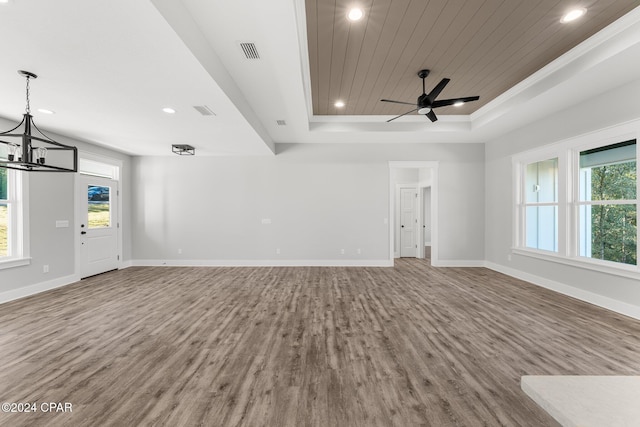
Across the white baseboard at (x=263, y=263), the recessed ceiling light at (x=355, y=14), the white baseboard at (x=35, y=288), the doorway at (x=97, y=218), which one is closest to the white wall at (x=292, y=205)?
the white baseboard at (x=263, y=263)

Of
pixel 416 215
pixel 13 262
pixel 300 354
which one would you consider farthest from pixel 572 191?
pixel 13 262

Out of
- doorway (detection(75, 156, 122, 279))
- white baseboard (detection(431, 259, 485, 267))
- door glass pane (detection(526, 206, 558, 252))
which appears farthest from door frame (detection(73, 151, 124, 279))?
door glass pane (detection(526, 206, 558, 252))

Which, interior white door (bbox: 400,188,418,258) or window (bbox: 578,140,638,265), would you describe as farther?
interior white door (bbox: 400,188,418,258)

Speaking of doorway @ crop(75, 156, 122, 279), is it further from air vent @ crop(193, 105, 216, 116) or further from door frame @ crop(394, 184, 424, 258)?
door frame @ crop(394, 184, 424, 258)

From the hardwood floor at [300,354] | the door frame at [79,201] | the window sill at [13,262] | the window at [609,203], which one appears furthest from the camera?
the door frame at [79,201]

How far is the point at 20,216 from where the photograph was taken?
4.22 metres

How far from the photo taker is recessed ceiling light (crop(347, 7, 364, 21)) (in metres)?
2.52

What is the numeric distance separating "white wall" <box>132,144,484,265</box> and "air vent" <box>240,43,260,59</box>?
11.8 ft

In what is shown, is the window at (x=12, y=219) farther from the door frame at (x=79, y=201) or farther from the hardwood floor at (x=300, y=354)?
the door frame at (x=79, y=201)

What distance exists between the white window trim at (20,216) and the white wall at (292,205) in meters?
2.35

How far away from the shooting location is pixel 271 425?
1645 millimetres

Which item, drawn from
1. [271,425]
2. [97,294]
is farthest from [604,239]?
[97,294]

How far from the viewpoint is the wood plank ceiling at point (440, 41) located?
2520 mm

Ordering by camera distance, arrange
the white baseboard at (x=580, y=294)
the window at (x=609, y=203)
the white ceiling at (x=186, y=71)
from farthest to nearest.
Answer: the window at (x=609, y=203) → the white baseboard at (x=580, y=294) → the white ceiling at (x=186, y=71)
